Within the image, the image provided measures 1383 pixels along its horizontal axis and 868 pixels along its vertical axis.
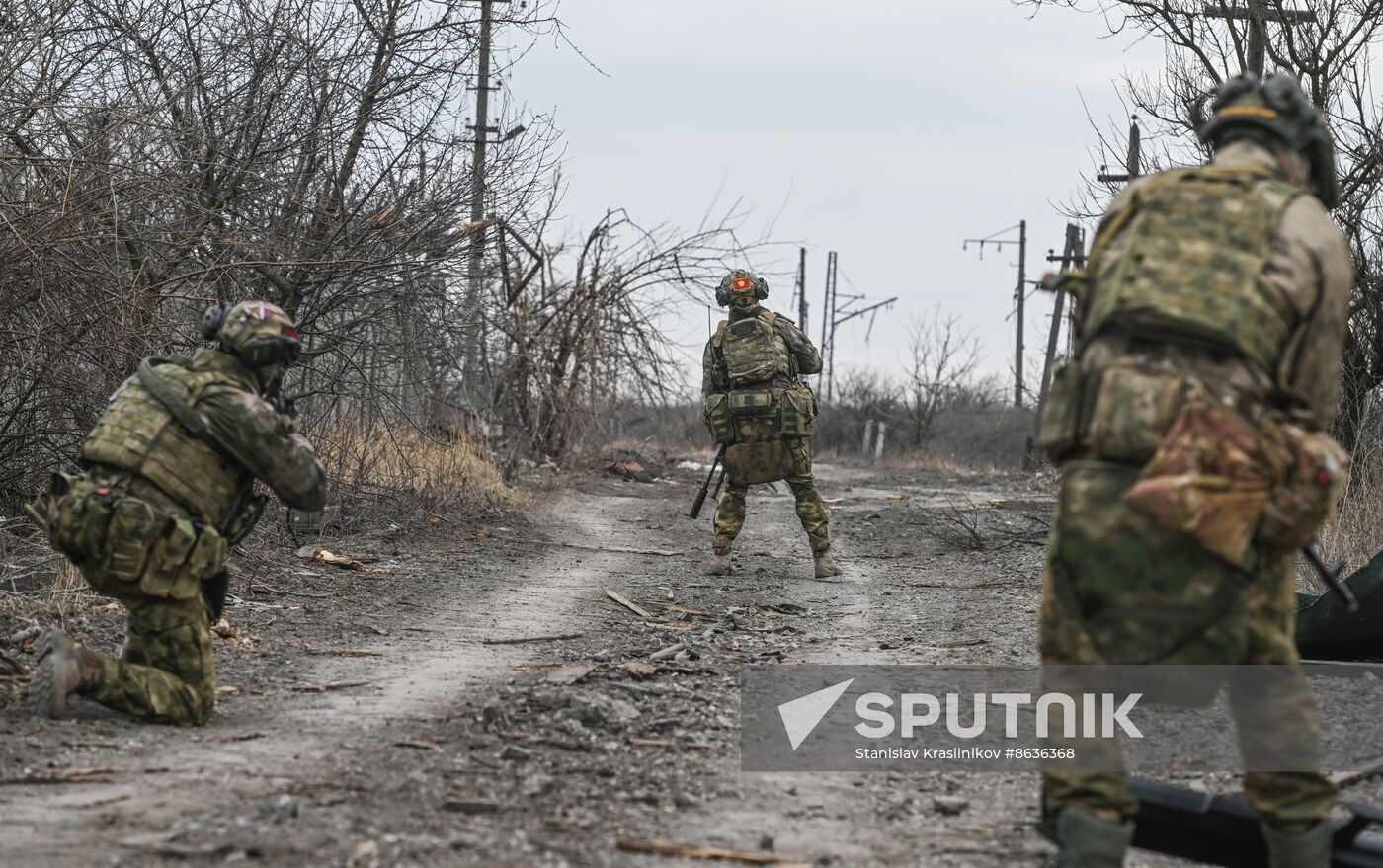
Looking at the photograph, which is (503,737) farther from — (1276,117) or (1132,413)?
(1276,117)

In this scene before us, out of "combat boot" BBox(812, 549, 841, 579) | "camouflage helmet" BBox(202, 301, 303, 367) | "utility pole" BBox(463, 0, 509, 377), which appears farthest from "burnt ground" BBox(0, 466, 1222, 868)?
"utility pole" BBox(463, 0, 509, 377)

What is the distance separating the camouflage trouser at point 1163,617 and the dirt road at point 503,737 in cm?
79

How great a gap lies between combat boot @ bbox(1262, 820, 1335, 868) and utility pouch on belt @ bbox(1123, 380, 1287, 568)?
24.9 inches

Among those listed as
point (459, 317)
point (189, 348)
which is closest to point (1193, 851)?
point (189, 348)

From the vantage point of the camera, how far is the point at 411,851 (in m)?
3.34

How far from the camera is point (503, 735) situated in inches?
186

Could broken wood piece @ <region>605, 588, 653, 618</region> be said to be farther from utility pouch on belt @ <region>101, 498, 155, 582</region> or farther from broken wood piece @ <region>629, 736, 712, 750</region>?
utility pouch on belt @ <region>101, 498, 155, 582</region>

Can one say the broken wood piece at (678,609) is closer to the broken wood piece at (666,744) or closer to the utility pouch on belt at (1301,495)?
the broken wood piece at (666,744)

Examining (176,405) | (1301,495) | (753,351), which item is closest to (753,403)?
(753,351)

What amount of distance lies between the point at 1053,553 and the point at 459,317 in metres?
9.07

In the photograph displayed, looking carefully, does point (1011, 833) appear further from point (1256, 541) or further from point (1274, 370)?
point (1274, 370)

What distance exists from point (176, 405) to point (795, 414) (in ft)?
18.7

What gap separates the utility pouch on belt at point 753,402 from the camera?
9.74m

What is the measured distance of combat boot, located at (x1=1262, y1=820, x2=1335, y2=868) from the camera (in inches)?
118
